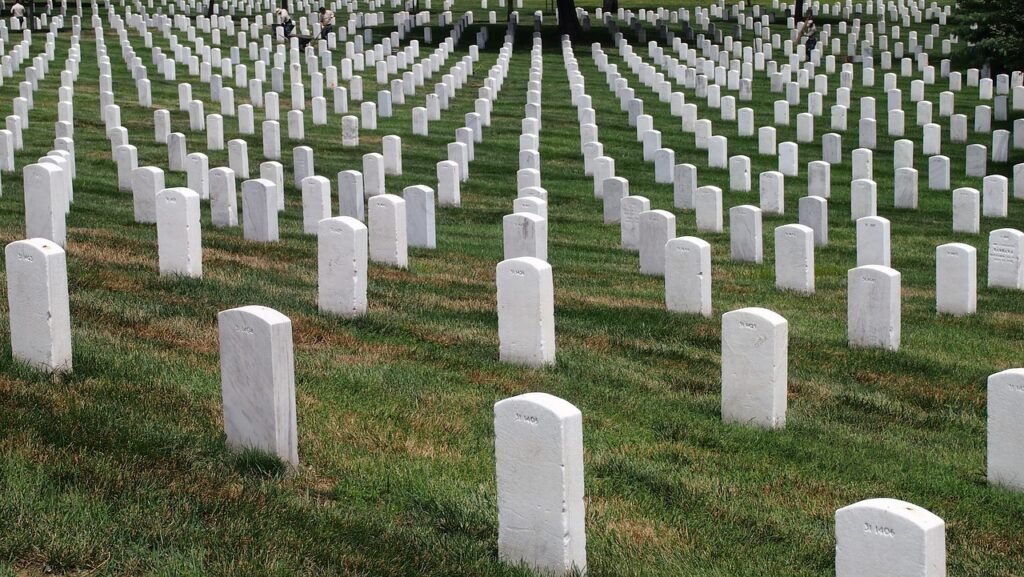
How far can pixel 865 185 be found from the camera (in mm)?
16734

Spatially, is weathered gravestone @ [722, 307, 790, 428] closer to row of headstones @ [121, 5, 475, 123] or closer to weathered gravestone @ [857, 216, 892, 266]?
weathered gravestone @ [857, 216, 892, 266]

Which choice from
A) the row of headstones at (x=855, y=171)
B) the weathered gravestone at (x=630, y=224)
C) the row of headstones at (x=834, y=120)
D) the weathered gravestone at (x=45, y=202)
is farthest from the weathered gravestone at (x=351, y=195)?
the row of headstones at (x=834, y=120)

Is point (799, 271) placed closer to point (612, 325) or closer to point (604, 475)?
point (612, 325)

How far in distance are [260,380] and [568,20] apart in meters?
38.3

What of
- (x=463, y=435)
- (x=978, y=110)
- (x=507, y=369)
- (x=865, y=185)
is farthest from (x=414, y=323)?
(x=978, y=110)

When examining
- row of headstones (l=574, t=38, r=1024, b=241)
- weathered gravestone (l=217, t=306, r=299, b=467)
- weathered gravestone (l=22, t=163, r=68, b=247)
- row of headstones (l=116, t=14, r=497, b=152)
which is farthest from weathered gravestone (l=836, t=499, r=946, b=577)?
row of headstones (l=116, t=14, r=497, b=152)

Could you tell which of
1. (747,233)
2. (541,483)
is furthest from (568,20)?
(541,483)

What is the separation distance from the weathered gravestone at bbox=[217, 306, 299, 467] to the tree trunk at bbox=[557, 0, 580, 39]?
1481 inches

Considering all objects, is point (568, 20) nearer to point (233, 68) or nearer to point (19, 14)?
point (233, 68)

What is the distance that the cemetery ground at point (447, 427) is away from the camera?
18.3 ft

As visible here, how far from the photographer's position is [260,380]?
6.31 m

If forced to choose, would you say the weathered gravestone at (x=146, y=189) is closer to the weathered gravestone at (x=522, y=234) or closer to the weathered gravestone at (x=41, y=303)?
the weathered gravestone at (x=522, y=234)

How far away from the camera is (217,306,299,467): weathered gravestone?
625 cm

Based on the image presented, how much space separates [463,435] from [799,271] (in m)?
5.83
